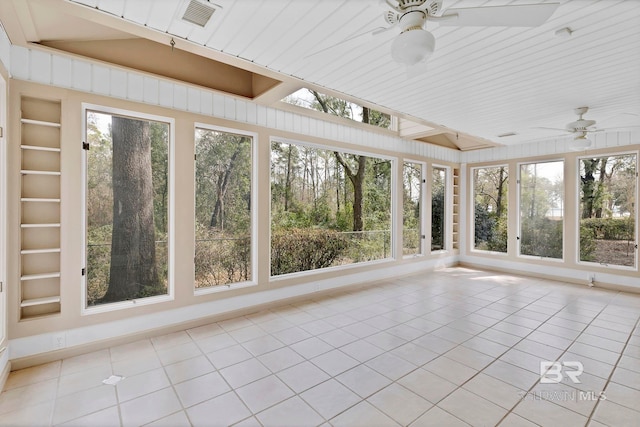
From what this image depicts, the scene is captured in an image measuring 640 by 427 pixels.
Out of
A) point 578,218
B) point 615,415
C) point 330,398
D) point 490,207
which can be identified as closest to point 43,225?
point 330,398

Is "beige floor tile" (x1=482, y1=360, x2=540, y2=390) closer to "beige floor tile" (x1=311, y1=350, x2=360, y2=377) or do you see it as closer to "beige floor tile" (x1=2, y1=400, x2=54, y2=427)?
"beige floor tile" (x1=311, y1=350, x2=360, y2=377)

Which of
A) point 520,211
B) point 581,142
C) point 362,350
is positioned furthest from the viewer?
point 520,211

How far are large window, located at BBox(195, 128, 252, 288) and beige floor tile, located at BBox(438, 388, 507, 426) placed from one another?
2863mm

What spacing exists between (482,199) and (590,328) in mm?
4183

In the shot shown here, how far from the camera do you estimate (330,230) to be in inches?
254

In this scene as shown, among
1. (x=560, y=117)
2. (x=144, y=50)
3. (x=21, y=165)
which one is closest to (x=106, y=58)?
(x=144, y=50)

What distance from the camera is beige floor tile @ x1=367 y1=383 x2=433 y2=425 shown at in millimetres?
2152

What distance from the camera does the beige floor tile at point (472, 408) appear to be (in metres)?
2.12

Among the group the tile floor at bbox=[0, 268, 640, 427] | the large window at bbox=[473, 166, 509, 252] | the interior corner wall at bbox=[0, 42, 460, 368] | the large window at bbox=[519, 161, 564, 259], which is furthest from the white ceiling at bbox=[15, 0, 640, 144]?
the large window at bbox=[473, 166, 509, 252]

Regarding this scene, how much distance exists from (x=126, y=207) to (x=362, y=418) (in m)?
3.13

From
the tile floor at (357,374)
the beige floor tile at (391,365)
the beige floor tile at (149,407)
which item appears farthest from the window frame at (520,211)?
the beige floor tile at (149,407)

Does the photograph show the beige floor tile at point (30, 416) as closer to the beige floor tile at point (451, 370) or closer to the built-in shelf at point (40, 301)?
the built-in shelf at point (40, 301)

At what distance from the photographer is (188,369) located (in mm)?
2766

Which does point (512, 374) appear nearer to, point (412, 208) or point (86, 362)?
point (86, 362)
